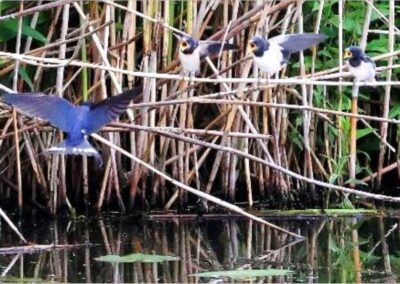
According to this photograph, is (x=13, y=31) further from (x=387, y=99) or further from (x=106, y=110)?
(x=387, y=99)

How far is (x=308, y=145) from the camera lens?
20.8 ft

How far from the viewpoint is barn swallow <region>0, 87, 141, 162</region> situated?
465cm

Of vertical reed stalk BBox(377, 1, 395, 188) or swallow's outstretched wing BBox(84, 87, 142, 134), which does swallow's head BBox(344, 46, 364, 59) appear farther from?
swallow's outstretched wing BBox(84, 87, 142, 134)

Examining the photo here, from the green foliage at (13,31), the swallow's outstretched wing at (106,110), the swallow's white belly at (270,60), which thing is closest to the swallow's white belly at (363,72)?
the swallow's white belly at (270,60)

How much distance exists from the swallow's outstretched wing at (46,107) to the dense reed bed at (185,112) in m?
0.95

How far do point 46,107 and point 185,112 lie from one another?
149 centimetres

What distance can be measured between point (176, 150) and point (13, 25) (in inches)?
46.0

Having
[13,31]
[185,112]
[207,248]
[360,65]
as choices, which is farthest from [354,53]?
[13,31]

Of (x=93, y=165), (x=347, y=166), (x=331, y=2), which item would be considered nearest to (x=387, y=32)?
(x=331, y=2)

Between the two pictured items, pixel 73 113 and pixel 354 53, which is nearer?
pixel 73 113

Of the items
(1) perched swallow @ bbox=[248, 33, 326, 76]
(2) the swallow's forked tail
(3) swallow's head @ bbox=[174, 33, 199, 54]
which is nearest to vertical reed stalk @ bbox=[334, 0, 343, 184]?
(1) perched swallow @ bbox=[248, 33, 326, 76]

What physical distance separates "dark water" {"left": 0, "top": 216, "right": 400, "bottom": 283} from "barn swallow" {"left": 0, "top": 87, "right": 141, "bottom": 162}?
55 centimetres

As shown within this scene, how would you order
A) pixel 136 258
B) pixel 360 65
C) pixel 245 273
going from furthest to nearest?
pixel 360 65 < pixel 136 258 < pixel 245 273

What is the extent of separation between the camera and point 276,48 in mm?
5496
